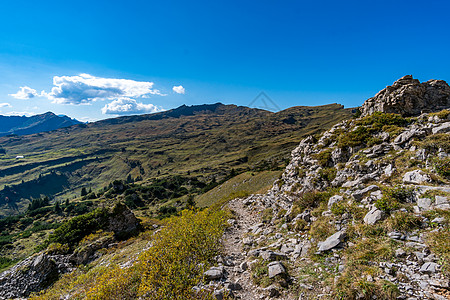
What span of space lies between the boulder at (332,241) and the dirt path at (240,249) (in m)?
4.20

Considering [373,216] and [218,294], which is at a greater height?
[373,216]

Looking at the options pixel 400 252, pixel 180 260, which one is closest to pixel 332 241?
pixel 400 252

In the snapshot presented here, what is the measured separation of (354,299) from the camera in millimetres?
7367

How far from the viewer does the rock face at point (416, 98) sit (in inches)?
828

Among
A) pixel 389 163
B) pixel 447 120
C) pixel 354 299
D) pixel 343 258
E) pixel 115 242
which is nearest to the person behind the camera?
pixel 354 299

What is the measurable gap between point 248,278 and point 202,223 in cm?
647

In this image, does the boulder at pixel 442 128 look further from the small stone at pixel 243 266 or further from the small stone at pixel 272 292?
the small stone at pixel 243 266

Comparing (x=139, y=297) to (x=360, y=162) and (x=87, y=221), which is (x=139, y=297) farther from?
(x=87, y=221)

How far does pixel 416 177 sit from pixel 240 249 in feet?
41.7

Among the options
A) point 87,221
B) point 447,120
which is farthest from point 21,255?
point 447,120

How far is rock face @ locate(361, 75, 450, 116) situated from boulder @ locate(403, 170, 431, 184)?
12.4 meters

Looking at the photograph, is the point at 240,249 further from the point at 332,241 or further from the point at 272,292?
the point at 332,241

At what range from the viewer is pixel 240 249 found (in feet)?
52.4

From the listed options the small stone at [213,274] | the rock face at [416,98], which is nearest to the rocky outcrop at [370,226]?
the small stone at [213,274]
